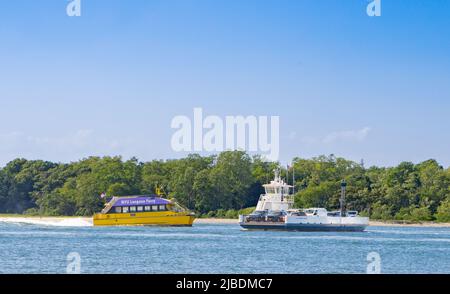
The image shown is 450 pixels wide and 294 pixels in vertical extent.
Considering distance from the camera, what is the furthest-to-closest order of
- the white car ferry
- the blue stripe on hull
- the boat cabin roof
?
the boat cabin roof → the white car ferry → the blue stripe on hull

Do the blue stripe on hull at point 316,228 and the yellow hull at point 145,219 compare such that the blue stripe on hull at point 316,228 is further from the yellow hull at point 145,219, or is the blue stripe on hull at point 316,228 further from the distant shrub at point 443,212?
the distant shrub at point 443,212

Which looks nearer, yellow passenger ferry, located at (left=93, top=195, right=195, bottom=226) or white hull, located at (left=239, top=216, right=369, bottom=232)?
white hull, located at (left=239, top=216, right=369, bottom=232)

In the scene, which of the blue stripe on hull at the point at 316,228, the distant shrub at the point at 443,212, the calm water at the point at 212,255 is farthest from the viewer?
the distant shrub at the point at 443,212

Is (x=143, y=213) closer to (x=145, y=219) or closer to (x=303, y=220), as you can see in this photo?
(x=145, y=219)

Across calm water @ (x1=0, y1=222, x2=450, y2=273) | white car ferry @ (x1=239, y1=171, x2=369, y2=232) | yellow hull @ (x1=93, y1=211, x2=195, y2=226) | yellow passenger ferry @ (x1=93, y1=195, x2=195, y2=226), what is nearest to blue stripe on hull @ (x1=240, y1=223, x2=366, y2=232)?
white car ferry @ (x1=239, y1=171, x2=369, y2=232)

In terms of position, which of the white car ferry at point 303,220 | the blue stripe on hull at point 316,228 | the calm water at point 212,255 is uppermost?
the white car ferry at point 303,220

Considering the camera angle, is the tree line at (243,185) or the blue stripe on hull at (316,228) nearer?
the blue stripe on hull at (316,228)

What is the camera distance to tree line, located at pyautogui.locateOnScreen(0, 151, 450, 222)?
119 meters

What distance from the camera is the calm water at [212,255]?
4231 centimetres

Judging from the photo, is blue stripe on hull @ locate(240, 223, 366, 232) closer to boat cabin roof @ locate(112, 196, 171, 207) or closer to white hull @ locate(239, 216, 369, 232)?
white hull @ locate(239, 216, 369, 232)

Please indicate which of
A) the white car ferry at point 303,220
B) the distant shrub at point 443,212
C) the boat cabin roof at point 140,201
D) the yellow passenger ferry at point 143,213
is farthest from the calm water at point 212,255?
the distant shrub at point 443,212

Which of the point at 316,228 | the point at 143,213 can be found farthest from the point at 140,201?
the point at 316,228

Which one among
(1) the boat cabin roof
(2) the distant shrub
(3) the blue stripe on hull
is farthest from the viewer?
(2) the distant shrub

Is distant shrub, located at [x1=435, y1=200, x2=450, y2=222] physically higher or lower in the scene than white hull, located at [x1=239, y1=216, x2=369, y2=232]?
higher
